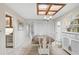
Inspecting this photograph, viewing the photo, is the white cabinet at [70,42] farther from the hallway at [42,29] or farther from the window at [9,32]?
the window at [9,32]

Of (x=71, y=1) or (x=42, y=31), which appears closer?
(x=71, y=1)

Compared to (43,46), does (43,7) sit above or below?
above

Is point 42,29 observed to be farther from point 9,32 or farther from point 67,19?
point 9,32

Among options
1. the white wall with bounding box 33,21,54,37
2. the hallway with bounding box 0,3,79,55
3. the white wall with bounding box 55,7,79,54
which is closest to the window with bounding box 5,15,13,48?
the hallway with bounding box 0,3,79,55

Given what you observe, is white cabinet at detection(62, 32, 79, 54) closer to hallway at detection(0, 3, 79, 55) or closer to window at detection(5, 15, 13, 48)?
hallway at detection(0, 3, 79, 55)

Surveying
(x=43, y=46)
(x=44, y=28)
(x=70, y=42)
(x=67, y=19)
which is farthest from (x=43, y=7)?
(x=70, y=42)

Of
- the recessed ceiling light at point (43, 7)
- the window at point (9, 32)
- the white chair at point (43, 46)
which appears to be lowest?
the white chair at point (43, 46)

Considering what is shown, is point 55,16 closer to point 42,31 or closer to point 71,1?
point 42,31

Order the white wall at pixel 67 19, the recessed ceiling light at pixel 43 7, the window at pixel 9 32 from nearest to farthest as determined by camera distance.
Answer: the recessed ceiling light at pixel 43 7
the white wall at pixel 67 19
the window at pixel 9 32

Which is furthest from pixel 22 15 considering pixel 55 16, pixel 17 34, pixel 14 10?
pixel 55 16

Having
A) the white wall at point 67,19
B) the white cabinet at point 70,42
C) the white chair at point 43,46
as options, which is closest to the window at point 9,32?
the white chair at point 43,46

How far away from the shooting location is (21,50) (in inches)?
91.8

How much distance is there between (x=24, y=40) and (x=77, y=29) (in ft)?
3.65

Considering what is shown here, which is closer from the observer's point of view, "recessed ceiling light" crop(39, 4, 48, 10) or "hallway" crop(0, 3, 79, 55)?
"recessed ceiling light" crop(39, 4, 48, 10)
